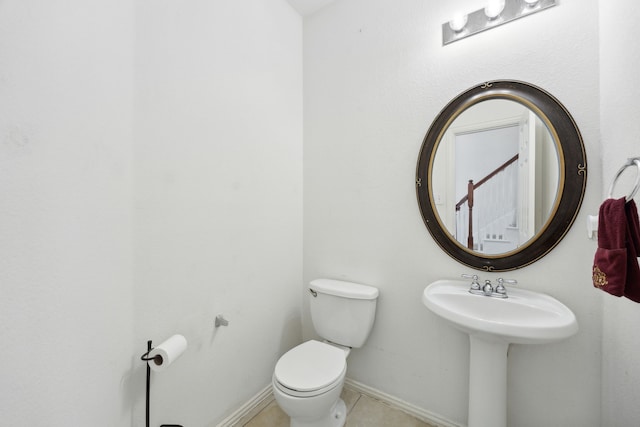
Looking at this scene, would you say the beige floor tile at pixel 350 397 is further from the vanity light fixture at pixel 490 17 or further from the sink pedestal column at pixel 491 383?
the vanity light fixture at pixel 490 17

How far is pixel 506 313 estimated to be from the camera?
118cm

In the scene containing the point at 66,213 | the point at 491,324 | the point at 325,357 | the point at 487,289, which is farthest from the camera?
the point at 325,357

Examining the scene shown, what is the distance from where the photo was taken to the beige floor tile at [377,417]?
144cm

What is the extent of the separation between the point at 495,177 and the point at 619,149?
425mm

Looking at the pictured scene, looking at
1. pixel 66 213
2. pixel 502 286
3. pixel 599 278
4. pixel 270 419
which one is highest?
pixel 66 213

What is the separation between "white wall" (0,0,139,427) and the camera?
76 centimetres

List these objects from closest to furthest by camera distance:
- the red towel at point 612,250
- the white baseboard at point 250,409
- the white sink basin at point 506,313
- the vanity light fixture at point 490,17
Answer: the red towel at point 612,250 < the white sink basin at point 506,313 < the vanity light fixture at point 490,17 < the white baseboard at point 250,409

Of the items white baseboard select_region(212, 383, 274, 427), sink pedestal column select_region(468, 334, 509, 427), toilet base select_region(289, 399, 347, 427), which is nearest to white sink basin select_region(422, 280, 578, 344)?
sink pedestal column select_region(468, 334, 509, 427)

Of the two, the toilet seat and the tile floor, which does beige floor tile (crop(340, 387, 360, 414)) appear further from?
the toilet seat

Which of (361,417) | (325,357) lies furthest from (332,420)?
(325,357)

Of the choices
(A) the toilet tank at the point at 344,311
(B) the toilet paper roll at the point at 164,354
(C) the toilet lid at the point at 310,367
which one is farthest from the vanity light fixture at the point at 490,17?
(B) the toilet paper roll at the point at 164,354

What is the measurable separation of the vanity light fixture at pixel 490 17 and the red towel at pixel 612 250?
1.03 meters

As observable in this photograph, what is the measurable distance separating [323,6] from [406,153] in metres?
1.23

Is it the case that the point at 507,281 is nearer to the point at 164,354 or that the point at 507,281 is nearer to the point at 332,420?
the point at 332,420
